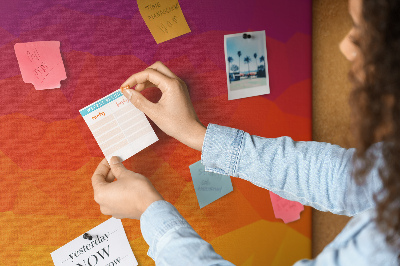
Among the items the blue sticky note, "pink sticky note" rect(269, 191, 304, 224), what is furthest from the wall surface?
the blue sticky note

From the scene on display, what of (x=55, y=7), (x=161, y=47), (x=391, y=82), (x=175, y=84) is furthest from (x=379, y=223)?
(x=55, y=7)

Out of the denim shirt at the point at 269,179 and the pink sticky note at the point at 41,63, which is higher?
the pink sticky note at the point at 41,63

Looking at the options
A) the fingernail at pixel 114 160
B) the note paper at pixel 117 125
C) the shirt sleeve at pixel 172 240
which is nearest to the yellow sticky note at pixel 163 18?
the note paper at pixel 117 125

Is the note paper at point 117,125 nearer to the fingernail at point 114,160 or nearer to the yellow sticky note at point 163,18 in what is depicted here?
the fingernail at point 114,160

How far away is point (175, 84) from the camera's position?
778 millimetres

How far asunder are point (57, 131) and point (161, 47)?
328 millimetres

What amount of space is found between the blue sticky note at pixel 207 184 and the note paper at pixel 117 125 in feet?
0.61

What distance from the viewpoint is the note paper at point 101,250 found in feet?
2.67

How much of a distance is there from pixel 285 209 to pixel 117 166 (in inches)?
22.4

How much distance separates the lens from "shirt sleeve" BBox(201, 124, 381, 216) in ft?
2.44

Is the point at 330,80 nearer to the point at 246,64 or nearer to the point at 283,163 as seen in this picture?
the point at 246,64

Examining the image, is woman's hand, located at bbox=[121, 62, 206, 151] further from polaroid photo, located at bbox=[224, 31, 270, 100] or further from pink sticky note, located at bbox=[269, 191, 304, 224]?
pink sticky note, located at bbox=[269, 191, 304, 224]

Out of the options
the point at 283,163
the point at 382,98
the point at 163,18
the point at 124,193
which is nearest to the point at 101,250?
the point at 124,193

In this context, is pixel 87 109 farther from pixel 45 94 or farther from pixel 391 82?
pixel 391 82
